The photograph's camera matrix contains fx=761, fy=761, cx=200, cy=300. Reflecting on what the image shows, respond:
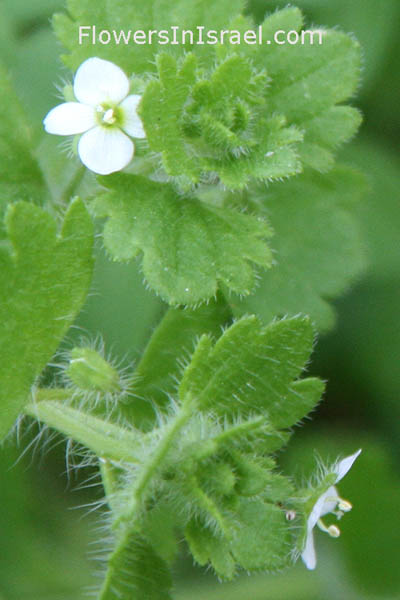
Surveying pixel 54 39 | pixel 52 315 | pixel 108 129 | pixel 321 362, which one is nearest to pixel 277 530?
pixel 52 315

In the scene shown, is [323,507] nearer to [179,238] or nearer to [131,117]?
[179,238]

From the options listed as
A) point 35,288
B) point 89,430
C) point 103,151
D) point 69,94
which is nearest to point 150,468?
point 89,430

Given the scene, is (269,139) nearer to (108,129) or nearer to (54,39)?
(108,129)

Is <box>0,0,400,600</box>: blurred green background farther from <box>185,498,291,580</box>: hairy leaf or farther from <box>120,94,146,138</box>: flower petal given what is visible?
<box>185,498,291,580</box>: hairy leaf

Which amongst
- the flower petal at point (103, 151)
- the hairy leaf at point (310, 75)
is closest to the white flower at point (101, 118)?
the flower petal at point (103, 151)

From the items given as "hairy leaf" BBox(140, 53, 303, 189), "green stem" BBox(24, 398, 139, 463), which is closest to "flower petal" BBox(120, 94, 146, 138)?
"hairy leaf" BBox(140, 53, 303, 189)

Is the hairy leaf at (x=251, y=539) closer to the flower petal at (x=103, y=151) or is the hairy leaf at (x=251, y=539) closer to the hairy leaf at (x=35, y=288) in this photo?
the hairy leaf at (x=35, y=288)
